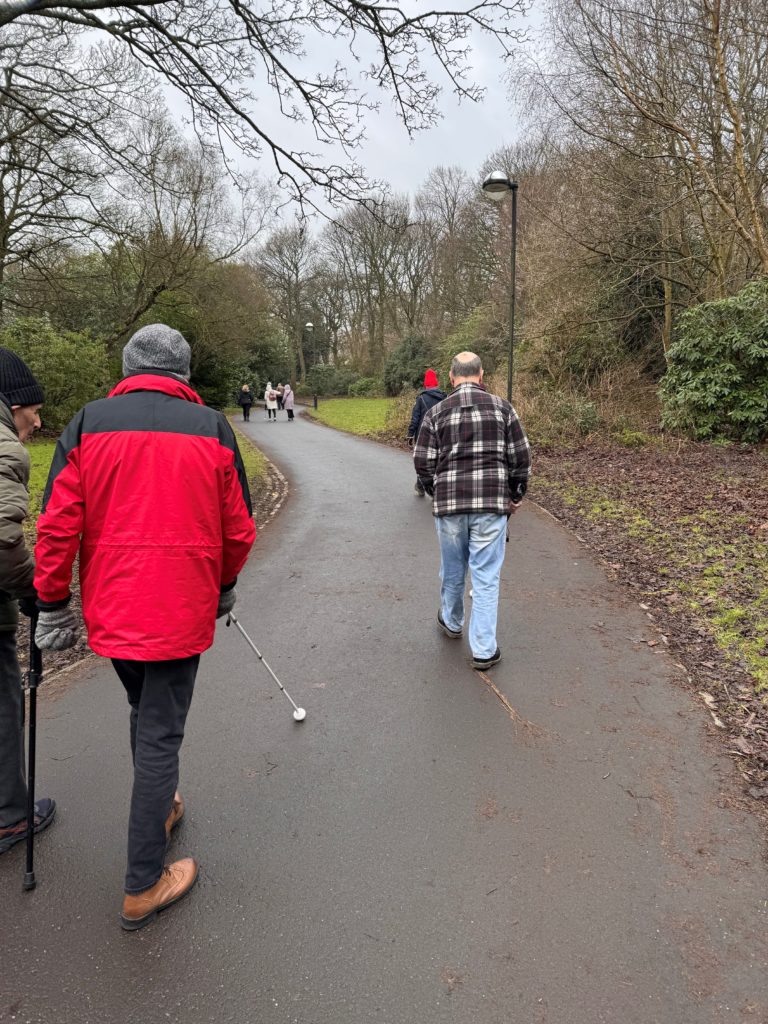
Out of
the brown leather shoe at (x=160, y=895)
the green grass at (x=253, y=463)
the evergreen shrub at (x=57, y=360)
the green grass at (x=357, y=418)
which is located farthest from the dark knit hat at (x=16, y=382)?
the green grass at (x=357, y=418)

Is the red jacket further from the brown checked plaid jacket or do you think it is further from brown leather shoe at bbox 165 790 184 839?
the brown checked plaid jacket

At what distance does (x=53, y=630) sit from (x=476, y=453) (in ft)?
8.73

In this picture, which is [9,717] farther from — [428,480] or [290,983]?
[428,480]

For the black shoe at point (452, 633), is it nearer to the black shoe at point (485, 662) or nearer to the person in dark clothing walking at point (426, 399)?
the black shoe at point (485, 662)

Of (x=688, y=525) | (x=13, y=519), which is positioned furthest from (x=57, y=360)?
(x=13, y=519)

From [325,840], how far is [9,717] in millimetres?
1423

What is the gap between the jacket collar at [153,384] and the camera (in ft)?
7.33

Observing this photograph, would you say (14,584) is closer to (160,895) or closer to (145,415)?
(145,415)

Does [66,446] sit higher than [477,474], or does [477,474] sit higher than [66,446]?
[66,446]

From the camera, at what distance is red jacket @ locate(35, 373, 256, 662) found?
2.15 metres

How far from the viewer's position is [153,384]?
2242 millimetres

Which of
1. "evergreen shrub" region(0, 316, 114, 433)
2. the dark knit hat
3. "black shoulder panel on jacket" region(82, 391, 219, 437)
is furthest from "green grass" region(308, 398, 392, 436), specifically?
"black shoulder panel on jacket" region(82, 391, 219, 437)

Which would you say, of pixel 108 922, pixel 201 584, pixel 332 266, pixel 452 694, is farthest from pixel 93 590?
pixel 332 266

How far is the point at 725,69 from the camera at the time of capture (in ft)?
39.7
